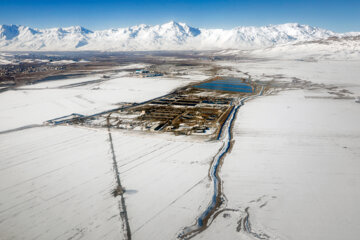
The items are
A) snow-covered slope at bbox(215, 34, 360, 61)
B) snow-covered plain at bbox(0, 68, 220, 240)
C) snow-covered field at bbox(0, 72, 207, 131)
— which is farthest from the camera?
snow-covered slope at bbox(215, 34, 360, 61)

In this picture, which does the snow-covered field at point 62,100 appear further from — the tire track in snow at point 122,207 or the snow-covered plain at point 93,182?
the tire track in snow at point 122,207

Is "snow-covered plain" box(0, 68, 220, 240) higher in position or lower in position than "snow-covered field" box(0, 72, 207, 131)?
lower

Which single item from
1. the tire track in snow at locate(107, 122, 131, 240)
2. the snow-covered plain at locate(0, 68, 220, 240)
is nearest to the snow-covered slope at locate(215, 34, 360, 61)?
the snow-covered plain at locate(0, 68, 220, 240)

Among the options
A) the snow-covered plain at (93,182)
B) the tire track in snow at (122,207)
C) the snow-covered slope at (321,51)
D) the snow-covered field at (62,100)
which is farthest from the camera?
the snow-covered slope at (321,51)

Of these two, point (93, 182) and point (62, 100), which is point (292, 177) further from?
point (62, 100)

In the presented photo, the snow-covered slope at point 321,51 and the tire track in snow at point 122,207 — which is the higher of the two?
the snow-covered slope at point 321,51

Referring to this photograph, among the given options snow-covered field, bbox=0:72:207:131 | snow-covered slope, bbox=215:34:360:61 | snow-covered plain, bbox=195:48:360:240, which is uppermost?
snow-covered slope, bbox=215:34:360:61

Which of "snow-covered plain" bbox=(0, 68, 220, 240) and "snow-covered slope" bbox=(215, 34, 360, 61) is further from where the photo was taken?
"snow-covered slope" bbox=(215, 34, 360, 61)

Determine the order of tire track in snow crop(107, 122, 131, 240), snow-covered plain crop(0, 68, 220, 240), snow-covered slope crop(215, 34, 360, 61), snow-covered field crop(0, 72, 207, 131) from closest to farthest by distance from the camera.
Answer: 1. tire track in snow crop(107, 122, 131, 240)
2. snow-covered plain crop(0, 68, 220, 240)
3. snow-covered field crop(0, 72, 207, 131)
4. snow-covered slope crop(215, 34, 360, 61)

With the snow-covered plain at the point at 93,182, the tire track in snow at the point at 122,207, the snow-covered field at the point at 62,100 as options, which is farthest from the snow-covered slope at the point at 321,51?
the tire track in snow at the point at 122,207

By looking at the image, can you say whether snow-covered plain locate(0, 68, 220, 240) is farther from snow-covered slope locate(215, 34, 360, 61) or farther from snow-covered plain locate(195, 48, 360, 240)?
snow-covered slope locate(215, 34, 360, 61)

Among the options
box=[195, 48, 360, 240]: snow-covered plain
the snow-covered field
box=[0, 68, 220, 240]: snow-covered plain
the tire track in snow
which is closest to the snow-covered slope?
the snow-covered field

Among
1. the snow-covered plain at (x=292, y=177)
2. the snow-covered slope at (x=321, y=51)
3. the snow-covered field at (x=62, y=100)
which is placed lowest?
the snow-covered plain at (x=292, y=177)
